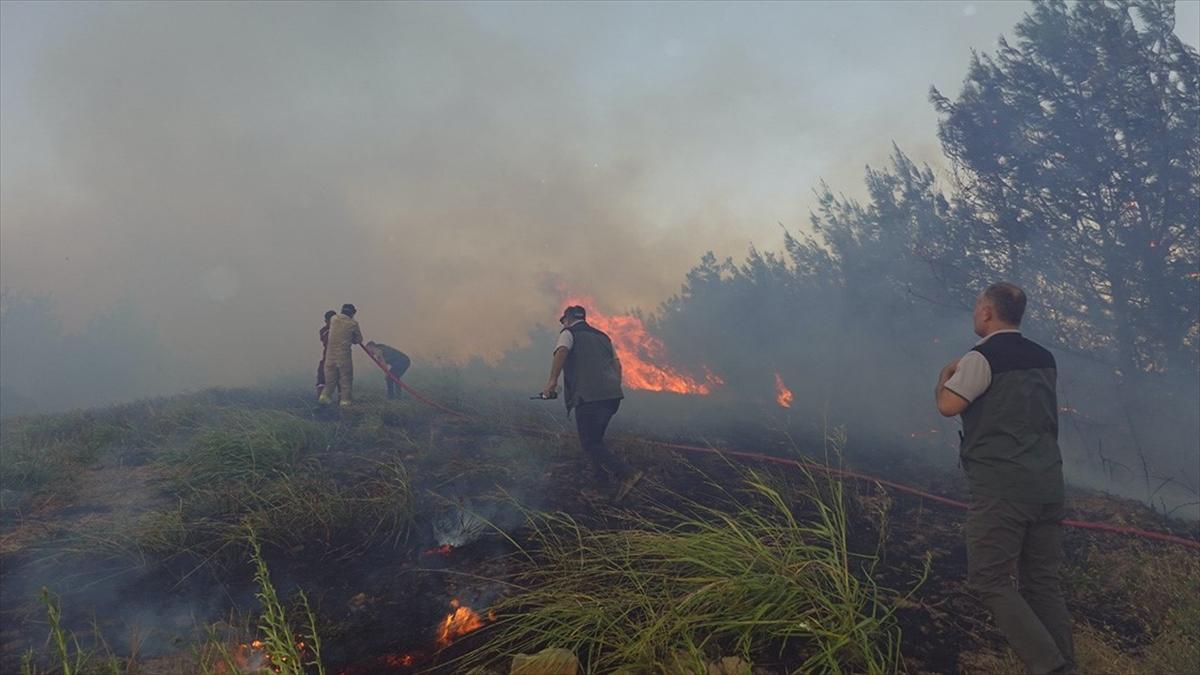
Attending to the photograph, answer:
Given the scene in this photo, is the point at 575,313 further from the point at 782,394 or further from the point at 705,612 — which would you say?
the point at 782,394

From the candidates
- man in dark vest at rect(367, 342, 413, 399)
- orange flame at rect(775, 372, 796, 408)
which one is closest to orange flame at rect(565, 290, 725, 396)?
orange flame at rect(775, 372, 796, 408)

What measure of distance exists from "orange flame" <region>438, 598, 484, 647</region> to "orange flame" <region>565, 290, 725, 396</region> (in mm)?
16481

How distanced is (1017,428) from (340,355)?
9.21m

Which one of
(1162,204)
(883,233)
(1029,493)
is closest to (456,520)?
(1029,493)

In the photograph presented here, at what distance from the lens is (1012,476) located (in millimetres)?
2730

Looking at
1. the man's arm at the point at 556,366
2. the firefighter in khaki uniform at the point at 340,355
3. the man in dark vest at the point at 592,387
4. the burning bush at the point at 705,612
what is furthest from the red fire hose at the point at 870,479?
the man's arm at the point at 556,366

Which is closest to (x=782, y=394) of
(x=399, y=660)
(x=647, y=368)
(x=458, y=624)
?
(x=647, y=368)

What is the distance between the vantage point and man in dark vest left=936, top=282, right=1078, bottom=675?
272 cm

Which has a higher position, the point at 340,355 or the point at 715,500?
the point at 340,355

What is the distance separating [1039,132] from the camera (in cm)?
1062

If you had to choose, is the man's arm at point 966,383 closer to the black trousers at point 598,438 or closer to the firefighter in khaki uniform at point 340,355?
the black trousers at point 598,438

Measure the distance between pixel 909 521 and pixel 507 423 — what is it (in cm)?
556

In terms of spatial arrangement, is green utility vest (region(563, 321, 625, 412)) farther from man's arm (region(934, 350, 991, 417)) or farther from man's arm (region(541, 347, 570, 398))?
man's arm (region(934, 350, 991, 417))

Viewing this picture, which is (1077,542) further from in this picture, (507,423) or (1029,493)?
(507,423)
